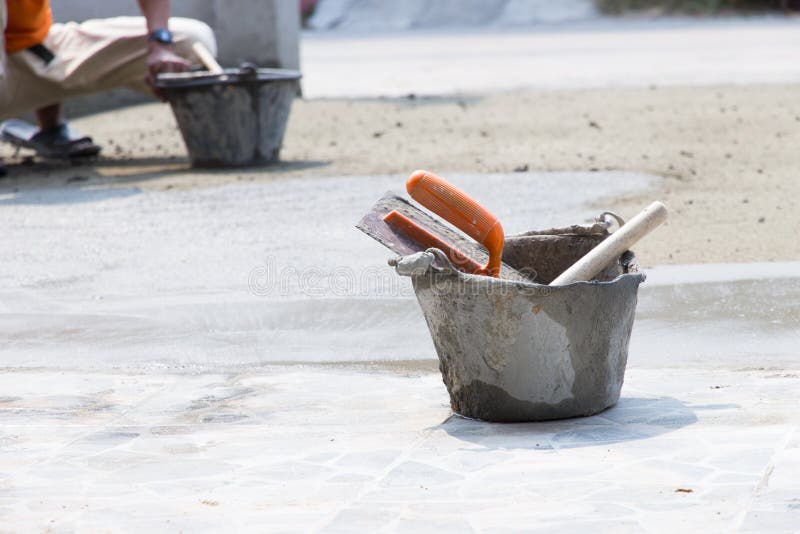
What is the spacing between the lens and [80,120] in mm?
11273

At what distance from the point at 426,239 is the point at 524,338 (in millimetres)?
452

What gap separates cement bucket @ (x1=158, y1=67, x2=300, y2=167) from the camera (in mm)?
8164

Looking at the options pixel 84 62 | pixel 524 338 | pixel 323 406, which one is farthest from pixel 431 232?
pixel 84 62

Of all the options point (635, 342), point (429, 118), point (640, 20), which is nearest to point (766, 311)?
point (635, 342)

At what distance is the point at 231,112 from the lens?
27.2 ft

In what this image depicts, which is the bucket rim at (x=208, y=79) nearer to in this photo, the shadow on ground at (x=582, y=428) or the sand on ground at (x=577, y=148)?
the sand on ground at (x=577, y=148)

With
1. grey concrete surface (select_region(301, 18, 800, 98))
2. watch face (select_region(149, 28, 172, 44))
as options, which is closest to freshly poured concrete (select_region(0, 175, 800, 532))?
watch face (select_region(149, 28, 172, 44))

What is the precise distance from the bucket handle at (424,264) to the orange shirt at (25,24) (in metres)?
5.73

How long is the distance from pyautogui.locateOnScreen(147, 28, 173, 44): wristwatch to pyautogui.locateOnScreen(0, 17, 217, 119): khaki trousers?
27 centimetres

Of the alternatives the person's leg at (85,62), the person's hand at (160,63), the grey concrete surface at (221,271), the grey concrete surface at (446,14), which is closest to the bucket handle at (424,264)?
the grey concrete surface at (221,271)

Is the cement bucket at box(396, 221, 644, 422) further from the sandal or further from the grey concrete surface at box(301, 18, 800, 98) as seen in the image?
the grey concrete surface at box(301, 18, 800, 98)

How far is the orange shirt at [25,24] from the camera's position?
8.48 metres

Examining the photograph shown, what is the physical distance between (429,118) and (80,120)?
317cm

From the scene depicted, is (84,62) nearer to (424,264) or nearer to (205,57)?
(205,57)
